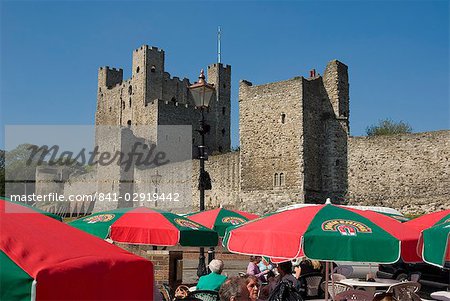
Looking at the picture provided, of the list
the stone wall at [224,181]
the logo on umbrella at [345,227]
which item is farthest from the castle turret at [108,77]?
the logo on umbrella at [345,227]

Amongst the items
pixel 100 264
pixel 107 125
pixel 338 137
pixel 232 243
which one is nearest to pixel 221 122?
pixel 107 125

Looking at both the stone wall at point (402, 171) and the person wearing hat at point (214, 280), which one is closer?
the person wearing hat at point (214, 280)

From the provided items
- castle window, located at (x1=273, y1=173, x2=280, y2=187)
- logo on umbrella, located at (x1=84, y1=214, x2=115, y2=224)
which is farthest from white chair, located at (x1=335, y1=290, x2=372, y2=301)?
castle window, located at (x1=273, y1=173, x2=280, y2=187)

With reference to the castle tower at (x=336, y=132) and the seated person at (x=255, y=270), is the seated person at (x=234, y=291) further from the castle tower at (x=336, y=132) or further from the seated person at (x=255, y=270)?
the castle tower at (x=336, y=132)

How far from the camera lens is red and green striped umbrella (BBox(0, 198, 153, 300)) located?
2.61 metres

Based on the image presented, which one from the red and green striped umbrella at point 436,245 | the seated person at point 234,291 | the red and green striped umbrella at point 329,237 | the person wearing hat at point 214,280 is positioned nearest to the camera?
the seated person at point 234,291

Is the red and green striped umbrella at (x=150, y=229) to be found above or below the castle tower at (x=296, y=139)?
below

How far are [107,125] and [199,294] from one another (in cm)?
4947

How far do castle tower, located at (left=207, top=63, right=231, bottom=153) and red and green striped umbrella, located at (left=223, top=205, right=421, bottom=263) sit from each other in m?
46.8

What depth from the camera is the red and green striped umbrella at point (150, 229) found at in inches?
366

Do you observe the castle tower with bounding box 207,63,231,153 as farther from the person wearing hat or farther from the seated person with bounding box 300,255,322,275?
the person wearing hat

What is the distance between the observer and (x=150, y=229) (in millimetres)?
9398

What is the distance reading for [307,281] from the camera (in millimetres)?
11430

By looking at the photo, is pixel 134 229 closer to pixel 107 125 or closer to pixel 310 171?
pixel 310 171
